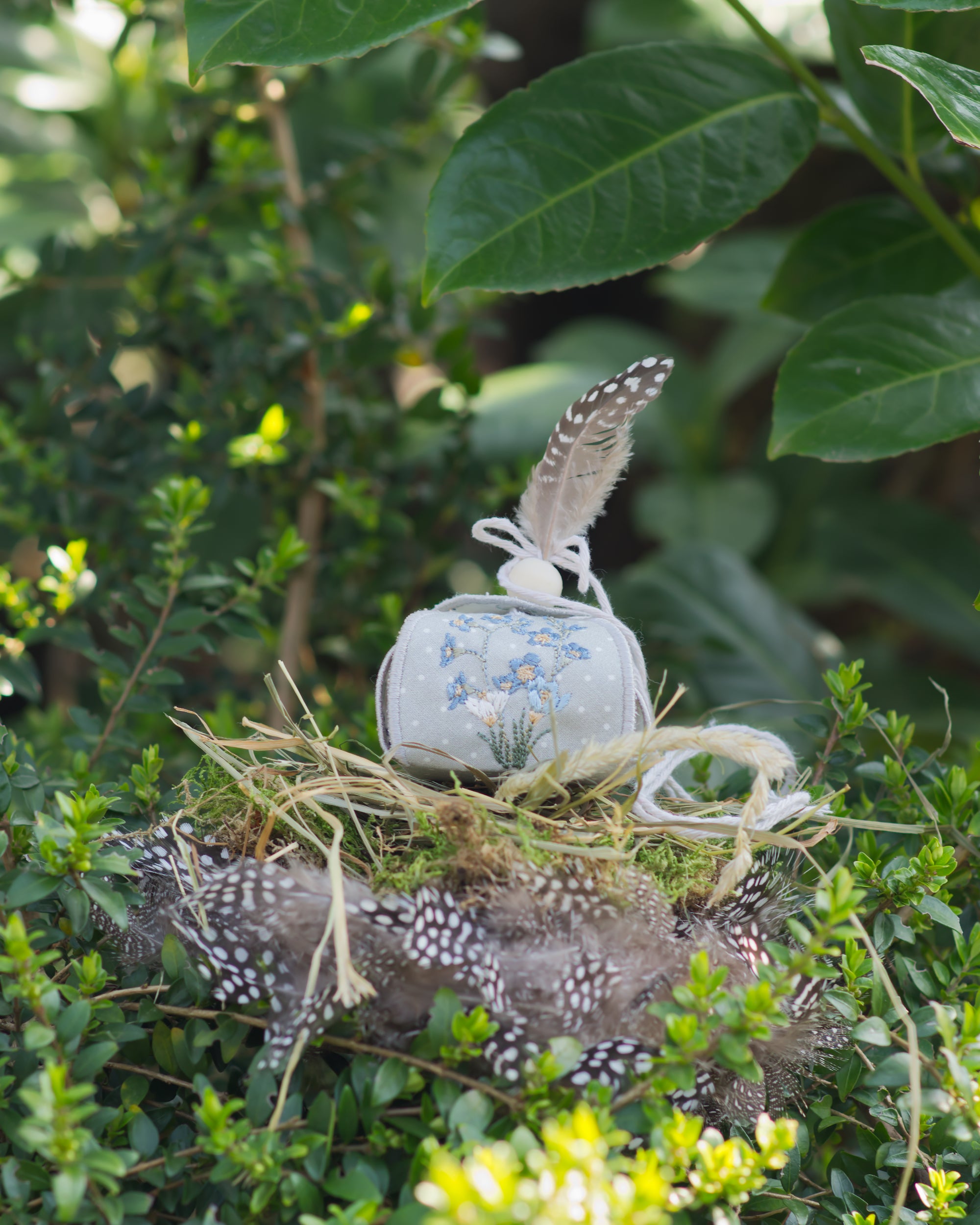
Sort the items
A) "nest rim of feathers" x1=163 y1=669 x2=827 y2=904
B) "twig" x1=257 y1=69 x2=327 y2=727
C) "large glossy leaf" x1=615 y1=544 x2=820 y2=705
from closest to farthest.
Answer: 1. "nest rim of feathers" x1=163 y1=669 x2=827 y2=904
2. "twig" x1=257 y1=69 x2=327 y2=727
3. "large glossy leaf" x1=615 y1=544 x2=820 y2=705

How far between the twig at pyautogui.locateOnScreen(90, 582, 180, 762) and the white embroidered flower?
10.3 inches

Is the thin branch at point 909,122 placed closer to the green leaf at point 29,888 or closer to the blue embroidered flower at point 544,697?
the blue embroidered flower at point 544,697

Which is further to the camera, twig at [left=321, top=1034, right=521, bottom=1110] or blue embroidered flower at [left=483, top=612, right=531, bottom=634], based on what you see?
blue embroidered flower at [left=483, top=612, right=531, bottom=634]

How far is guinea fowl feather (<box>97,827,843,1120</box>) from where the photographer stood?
39cm

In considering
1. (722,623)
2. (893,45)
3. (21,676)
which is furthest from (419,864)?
(722,623)

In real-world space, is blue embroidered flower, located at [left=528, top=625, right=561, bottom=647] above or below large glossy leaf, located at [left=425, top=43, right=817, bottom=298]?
below

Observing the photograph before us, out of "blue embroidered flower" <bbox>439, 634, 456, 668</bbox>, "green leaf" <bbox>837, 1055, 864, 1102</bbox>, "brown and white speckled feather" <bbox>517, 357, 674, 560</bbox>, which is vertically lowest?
"green leaf" <bbox>837, 1055, 864, 1102</bbox>

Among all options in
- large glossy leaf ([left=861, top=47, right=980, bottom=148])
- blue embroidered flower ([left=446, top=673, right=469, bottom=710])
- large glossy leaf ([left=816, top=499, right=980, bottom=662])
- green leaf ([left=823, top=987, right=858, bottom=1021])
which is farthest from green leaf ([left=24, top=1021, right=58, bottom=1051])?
large glossy leaf ([left=816, top=499, right=980, bottom=662])

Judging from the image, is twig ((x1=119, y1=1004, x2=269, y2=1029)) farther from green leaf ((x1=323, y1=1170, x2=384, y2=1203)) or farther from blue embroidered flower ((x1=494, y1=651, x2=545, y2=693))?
blue embroidered flower ((x1=494, y1=651, x2=545, y2=693))

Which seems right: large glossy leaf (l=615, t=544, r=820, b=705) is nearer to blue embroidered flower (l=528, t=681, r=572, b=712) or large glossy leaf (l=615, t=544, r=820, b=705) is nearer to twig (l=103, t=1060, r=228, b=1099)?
blue embroidered flower (l=528, t=681, r=572, b=712)

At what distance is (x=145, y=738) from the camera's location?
2.59 ft

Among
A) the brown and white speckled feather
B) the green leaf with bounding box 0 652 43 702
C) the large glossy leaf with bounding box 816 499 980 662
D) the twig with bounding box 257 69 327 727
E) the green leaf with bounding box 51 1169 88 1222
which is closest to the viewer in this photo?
the green leaf with bounding box 51 1169 88 1222

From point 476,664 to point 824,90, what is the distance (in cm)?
55

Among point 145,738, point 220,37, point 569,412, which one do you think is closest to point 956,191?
point 569,412
